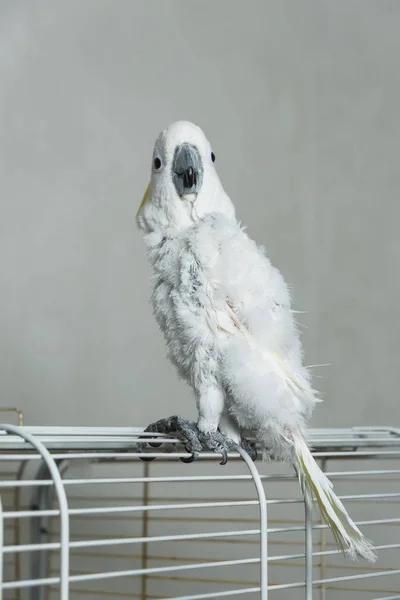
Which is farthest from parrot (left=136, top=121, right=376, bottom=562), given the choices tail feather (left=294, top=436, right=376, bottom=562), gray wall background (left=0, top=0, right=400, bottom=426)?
gray wall background (left=0, top=0, right=400, bottom=426)

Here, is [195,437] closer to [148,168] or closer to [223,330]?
[223,330]

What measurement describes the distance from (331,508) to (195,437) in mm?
237

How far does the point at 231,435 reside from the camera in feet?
4.45

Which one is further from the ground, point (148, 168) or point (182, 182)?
point (148, 168)

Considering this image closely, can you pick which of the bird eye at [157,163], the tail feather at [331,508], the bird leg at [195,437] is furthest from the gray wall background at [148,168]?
the tail feather at [331,508]

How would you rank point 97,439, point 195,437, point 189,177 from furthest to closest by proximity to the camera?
point 189,177
point 195,437
point 97,439

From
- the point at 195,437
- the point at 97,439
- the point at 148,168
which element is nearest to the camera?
the point at 97,439

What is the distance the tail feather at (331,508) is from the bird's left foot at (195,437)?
117 mm

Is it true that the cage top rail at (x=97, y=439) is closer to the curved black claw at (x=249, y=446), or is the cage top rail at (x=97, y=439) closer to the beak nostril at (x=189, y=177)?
the curved black claw at (x=249, y=446)

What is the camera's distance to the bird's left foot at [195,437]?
1.29 m

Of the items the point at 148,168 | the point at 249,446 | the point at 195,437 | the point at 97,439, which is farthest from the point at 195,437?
the point at 148,168

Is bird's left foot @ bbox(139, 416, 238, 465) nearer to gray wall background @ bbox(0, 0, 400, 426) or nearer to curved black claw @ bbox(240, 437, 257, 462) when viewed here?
curved black claw @ bbox(240, 437, 257, 462)

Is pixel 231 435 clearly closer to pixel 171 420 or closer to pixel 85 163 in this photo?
pixel 171 420

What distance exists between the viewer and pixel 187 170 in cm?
147
